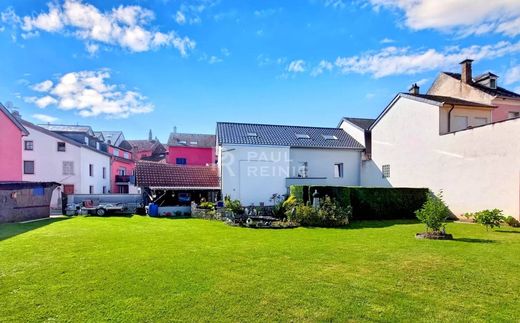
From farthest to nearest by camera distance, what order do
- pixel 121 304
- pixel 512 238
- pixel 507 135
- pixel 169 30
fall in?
pixel 507 135 < pixel 169 30 < pixel 512 238 < pixel 121 304

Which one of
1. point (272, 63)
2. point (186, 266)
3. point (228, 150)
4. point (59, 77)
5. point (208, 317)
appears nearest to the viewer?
point (208, 317)

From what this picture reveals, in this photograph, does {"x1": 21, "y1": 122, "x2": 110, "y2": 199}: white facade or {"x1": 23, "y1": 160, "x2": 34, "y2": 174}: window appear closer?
{"x1": 23, "y1": 160, "x2": 34, "y2": 174}: window

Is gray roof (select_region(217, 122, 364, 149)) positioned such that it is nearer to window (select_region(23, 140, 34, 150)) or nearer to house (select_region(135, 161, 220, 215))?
house (select_region(135, 161, 220, 215))

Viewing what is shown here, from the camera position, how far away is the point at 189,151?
4075cm

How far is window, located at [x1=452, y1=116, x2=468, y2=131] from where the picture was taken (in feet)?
61.8

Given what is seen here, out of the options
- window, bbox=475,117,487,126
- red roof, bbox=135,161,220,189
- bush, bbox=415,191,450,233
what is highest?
window, bbox=475,117,487,126

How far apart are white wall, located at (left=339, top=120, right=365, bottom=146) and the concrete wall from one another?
2515cm

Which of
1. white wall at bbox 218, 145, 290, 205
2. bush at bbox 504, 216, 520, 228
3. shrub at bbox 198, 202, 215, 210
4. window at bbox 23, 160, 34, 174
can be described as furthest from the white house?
bush at bbox 504, 216, 520, 228

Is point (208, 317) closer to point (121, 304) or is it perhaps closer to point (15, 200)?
point (121, 304)

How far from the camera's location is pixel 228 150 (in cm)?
2161

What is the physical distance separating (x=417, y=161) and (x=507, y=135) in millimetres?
5482

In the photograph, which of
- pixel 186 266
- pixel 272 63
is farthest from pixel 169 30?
pixel 186 266

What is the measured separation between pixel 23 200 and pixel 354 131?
2383 centimetres

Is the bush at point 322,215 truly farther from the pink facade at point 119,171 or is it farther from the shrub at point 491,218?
the pink facade at point 119,171
